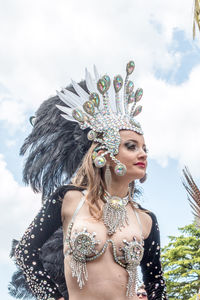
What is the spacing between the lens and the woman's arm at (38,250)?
9.72ft

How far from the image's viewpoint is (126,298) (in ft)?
9.65

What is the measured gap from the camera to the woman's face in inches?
125

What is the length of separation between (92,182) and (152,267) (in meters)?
0.82

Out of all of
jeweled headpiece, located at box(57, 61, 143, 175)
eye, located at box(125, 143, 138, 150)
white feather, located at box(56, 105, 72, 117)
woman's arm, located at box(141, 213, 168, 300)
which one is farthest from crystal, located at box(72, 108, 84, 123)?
woman's arm, located at box(141, 213, 168, 300)

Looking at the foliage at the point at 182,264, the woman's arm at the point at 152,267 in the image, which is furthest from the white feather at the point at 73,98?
the foliage at the point at 182,264

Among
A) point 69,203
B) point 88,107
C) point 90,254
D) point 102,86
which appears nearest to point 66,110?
point 88,107

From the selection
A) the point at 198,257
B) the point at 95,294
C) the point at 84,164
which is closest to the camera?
the point at 95,294

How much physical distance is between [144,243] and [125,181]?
20.8 inches

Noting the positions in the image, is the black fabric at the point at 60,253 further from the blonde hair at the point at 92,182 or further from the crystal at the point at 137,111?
the crystal at the point at 137,111

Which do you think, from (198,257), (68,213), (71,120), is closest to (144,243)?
(68,213)

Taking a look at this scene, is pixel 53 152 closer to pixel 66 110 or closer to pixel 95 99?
pixel 66 110

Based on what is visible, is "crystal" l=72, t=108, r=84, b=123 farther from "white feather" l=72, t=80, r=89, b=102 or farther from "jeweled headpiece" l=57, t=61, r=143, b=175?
"white feather" l=72, t=80, r=89, b=102

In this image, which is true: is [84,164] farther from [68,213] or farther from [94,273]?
[94,273]

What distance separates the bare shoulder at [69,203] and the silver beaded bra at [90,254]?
2.2 inches
